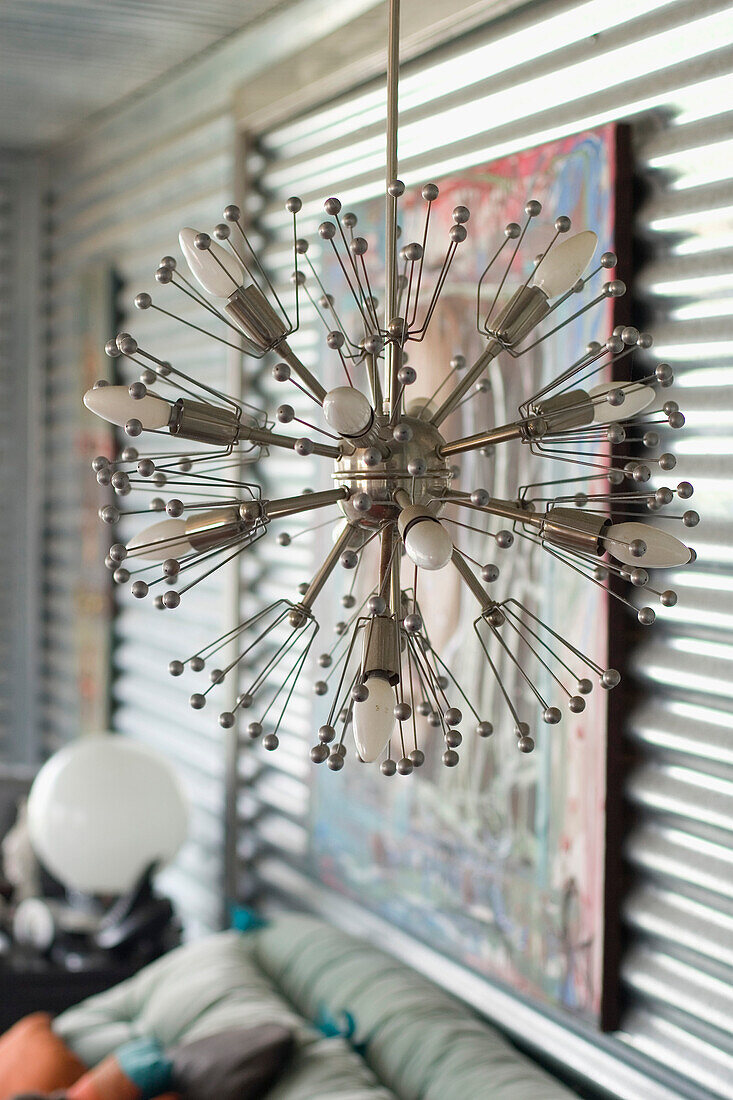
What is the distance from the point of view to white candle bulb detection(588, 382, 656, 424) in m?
1.06

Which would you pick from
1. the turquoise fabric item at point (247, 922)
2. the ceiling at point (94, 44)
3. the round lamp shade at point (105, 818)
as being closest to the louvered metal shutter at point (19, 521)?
the ceiling at point (94, 44)

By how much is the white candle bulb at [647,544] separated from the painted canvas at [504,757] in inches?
31.1

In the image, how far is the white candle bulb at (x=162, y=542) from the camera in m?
1.05

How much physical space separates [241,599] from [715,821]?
1570 mm

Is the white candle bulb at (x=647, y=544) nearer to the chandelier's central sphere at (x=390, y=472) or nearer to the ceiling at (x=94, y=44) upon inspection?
the chandelier's central sphere at (x=390, y=472)

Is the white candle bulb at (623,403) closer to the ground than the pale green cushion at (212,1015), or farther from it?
farther from it

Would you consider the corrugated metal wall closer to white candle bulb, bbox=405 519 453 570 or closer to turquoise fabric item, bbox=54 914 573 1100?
turquoise fabric item, bbox=54 914 573 1100

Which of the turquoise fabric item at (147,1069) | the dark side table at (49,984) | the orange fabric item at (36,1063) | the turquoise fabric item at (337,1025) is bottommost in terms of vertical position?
the dark side table at (49,984)

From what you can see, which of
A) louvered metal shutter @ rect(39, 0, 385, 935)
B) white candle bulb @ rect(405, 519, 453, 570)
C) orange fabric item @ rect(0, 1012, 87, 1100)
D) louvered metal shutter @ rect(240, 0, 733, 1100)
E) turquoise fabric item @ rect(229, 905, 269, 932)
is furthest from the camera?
louvered metal shutter @ rect(39, 0, 385, 935)

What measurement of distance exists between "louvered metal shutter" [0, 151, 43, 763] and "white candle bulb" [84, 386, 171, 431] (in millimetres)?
3593

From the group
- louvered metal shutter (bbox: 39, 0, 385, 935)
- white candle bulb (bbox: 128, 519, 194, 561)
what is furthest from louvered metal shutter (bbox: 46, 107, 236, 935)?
white candle bulb (bbox: 128, 519, 194, 561)

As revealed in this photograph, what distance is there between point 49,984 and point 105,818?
0.37 metres

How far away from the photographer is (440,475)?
108cm

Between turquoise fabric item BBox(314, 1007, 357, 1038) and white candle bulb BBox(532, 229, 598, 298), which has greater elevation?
white candle bulb BBox(532, 229, 598, 298)
